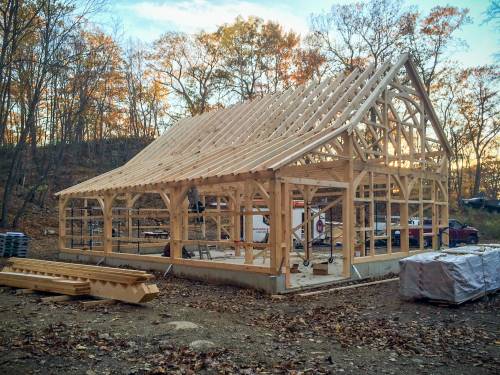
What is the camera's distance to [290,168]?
1445 centimetres

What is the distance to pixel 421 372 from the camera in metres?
5.17

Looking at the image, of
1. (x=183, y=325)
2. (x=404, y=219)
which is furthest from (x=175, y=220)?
(x=404, y=219)

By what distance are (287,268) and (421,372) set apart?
4.98 metres

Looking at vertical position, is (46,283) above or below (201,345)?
above

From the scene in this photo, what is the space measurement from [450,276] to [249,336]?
433 centimetres

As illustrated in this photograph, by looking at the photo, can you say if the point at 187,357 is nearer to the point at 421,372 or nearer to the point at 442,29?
the point at 421,372

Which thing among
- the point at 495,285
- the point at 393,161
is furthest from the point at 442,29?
the point at 495,285

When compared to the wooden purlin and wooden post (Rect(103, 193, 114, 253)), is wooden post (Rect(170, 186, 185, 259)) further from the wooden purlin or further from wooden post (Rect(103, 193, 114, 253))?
wooden post (Rect(103, 193, 114, 253))

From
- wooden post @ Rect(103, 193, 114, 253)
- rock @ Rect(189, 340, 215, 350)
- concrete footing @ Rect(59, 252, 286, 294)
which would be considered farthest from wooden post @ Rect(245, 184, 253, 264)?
rock @ Rect(189, 340, 215, 350)

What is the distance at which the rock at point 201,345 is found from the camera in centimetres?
580

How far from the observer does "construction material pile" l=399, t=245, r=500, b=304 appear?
28.5ft

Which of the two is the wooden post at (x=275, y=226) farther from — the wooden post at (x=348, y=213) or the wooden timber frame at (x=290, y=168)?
the wooden post at (x=348, y=213)

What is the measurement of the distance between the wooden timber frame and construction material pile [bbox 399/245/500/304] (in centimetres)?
251

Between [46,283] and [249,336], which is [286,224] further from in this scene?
[46,283]
